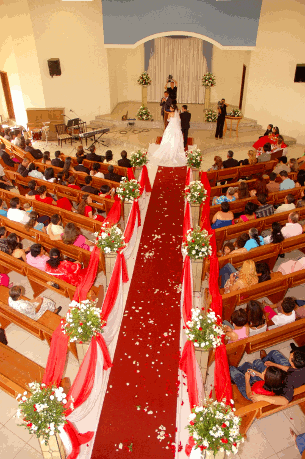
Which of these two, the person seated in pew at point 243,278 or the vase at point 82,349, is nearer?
the vase at point 82,349

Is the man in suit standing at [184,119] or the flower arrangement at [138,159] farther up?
the man in suit standing at [184,119]

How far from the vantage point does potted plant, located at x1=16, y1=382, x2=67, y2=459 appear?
329cm

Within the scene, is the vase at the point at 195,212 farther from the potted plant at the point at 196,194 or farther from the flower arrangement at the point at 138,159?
the flower arrangement at the point at 138,159

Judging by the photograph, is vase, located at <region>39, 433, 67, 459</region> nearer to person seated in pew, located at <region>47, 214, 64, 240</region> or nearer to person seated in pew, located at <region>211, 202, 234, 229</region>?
person seated in pew, located at <region>47, 214, 64, 240</region>

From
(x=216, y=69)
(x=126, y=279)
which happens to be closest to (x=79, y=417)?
(x=126, y=279)

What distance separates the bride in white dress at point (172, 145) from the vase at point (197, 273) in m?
5.21

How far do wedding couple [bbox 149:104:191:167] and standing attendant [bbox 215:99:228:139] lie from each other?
1.93 m

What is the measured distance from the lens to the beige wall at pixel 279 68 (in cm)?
1148

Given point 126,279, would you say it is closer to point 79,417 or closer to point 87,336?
point 87,336

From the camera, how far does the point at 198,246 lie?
5.28m

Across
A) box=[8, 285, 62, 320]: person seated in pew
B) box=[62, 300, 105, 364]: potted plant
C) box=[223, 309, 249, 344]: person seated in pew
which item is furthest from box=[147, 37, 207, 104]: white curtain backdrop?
box=[62, 300, 105, 364]: potted plant

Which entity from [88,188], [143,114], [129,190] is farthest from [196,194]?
[143,114]

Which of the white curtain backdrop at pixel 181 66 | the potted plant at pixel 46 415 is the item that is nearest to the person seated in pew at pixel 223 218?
the potted plant at pixel 46 415

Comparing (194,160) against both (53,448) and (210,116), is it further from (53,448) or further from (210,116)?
(53,448)
